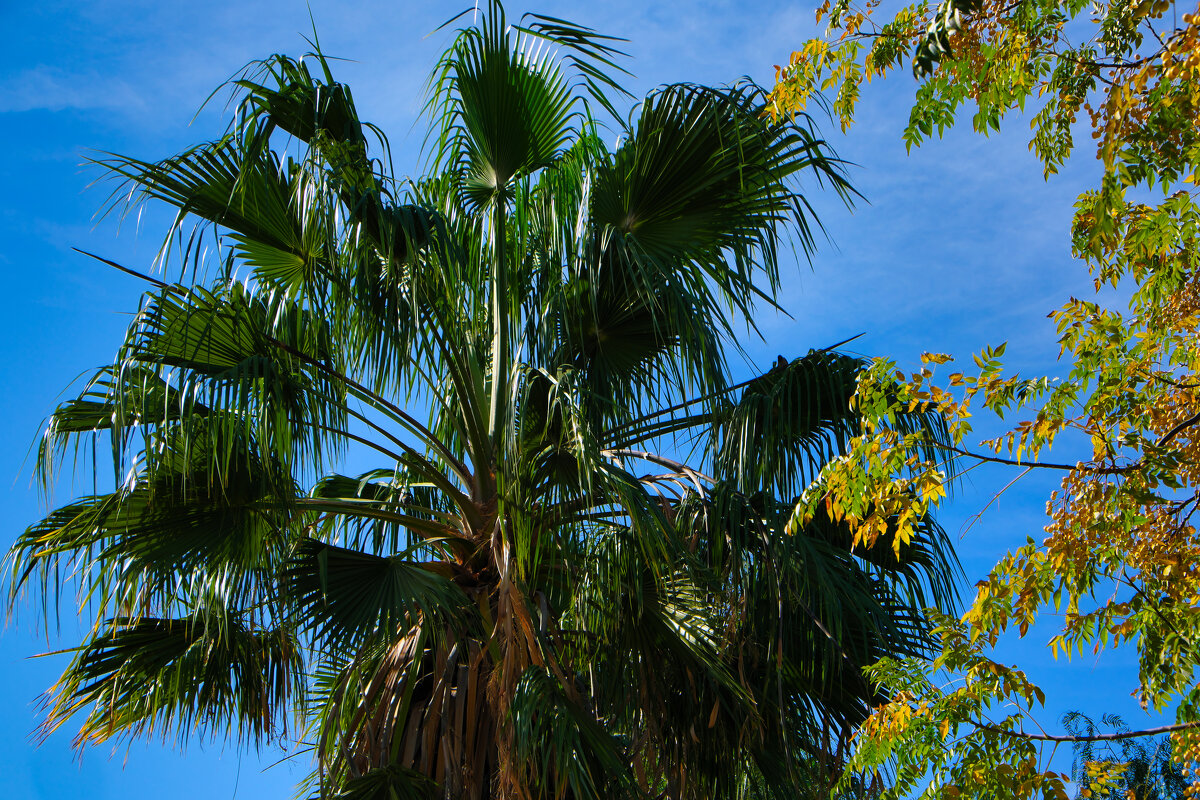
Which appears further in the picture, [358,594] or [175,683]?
[175,683]

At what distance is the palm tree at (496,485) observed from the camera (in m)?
5.00

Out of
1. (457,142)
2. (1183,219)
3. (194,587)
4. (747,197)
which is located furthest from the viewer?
(457,142)

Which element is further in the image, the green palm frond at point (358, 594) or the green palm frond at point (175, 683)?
the green palm frond at point (175, 683)

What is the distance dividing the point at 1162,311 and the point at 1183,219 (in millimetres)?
448

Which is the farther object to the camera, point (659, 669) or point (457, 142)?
point (457, 142)

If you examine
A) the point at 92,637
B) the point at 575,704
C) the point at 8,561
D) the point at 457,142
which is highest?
the point at 457,142

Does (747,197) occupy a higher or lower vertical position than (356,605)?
higher

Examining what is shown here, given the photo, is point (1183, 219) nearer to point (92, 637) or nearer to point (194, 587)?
point (194, 587)

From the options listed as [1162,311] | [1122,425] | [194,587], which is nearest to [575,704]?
[194,587]

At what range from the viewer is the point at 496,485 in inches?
212

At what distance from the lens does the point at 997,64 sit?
414cm

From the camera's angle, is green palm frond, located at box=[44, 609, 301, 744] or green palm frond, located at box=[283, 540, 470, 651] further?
green palm frond, located at box=[44, 609, 301, 744]

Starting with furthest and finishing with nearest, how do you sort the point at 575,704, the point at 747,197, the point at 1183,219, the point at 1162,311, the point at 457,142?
the point at 457,142 → the point at 747,197 → the point at 575,704 → the point at 1162,311 → the point at 1183,219

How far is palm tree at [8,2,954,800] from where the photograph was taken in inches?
197
